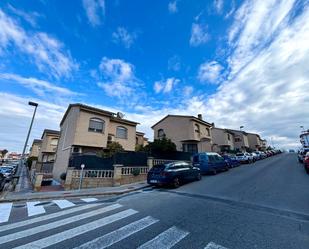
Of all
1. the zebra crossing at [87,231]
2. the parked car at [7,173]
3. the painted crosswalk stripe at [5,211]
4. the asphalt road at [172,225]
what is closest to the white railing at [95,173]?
the painted crosswalk stripe at [5,211]

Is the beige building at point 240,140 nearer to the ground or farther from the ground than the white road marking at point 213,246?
farther from the ground

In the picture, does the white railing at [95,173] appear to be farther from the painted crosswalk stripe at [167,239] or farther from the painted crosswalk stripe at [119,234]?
the painted crosswalk stripe at [167,239]

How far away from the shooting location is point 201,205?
22.3ft

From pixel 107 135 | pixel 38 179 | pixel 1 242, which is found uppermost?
pixel 107 135

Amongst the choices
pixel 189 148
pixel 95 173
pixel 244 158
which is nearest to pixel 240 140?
pixel 244 158

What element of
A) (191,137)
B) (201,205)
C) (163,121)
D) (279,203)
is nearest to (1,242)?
(201,205)

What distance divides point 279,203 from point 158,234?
5.17m

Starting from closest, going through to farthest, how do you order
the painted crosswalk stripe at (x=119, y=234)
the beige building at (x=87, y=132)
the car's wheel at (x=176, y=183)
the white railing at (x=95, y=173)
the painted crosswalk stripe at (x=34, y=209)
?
the painted crosswalk stripe at (x=119, y=234), the painted crosswalk stripe at (x=34, y=209), the car's wheel at (x=176, y=183), the white railing at (x=95, y=173), the beige building at (x=87, y=132)

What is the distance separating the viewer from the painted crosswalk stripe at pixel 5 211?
19.6 feet

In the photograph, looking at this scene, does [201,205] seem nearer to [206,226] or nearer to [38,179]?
[206,226]

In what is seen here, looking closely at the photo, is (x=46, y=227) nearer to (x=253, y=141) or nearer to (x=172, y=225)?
(x=172, y=225)

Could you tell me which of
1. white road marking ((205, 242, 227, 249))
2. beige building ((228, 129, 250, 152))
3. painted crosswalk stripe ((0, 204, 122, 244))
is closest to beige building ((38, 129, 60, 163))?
painted crosswalk stripe ((0, 204, 122, 244))

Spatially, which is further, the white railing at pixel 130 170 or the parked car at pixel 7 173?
the parked car at pixel 7 173

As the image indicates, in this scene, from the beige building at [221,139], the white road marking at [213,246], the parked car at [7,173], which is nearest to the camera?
the white road marking at [213,246]
